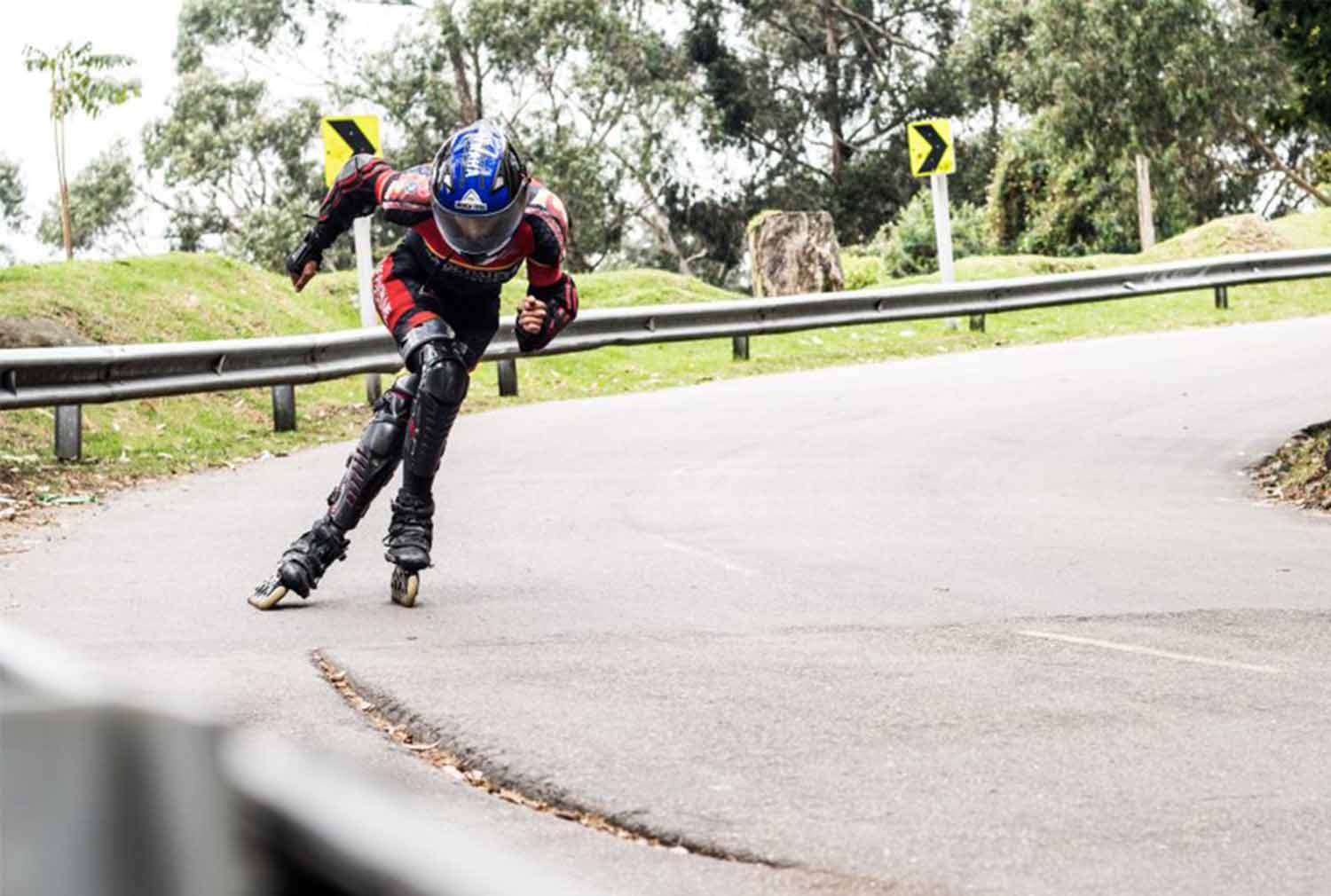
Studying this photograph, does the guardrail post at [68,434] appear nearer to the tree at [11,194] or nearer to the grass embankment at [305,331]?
the grass embankment at [305,331]

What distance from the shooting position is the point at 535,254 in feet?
26.3

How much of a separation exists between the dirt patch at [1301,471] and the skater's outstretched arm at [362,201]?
604 cm

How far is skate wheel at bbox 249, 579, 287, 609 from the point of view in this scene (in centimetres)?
770

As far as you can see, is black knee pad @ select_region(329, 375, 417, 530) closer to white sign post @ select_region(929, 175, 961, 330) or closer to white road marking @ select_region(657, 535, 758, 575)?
white road marking @ select_region(657, 535, 758, 575)

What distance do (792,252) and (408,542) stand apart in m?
19.5

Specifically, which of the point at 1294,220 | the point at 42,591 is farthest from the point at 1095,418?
the point at 1294,220

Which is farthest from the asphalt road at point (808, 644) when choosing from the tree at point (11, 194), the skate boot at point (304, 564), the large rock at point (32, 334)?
the tree at point (11, 194)

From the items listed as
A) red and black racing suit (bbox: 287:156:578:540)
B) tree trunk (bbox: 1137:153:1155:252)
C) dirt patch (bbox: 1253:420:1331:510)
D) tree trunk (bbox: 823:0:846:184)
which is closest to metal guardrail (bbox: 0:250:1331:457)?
red and black racing suit (bbox: 287:156:578:540)

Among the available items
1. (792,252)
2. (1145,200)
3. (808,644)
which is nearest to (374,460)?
(808,644)

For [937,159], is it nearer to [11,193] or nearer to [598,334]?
[598,334]

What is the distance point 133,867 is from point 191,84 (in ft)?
162

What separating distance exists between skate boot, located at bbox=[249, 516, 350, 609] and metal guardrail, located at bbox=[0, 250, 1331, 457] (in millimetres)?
5707

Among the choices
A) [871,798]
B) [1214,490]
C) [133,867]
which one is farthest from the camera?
[1214,490]

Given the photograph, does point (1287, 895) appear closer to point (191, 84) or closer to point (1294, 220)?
point (1294, 220)
